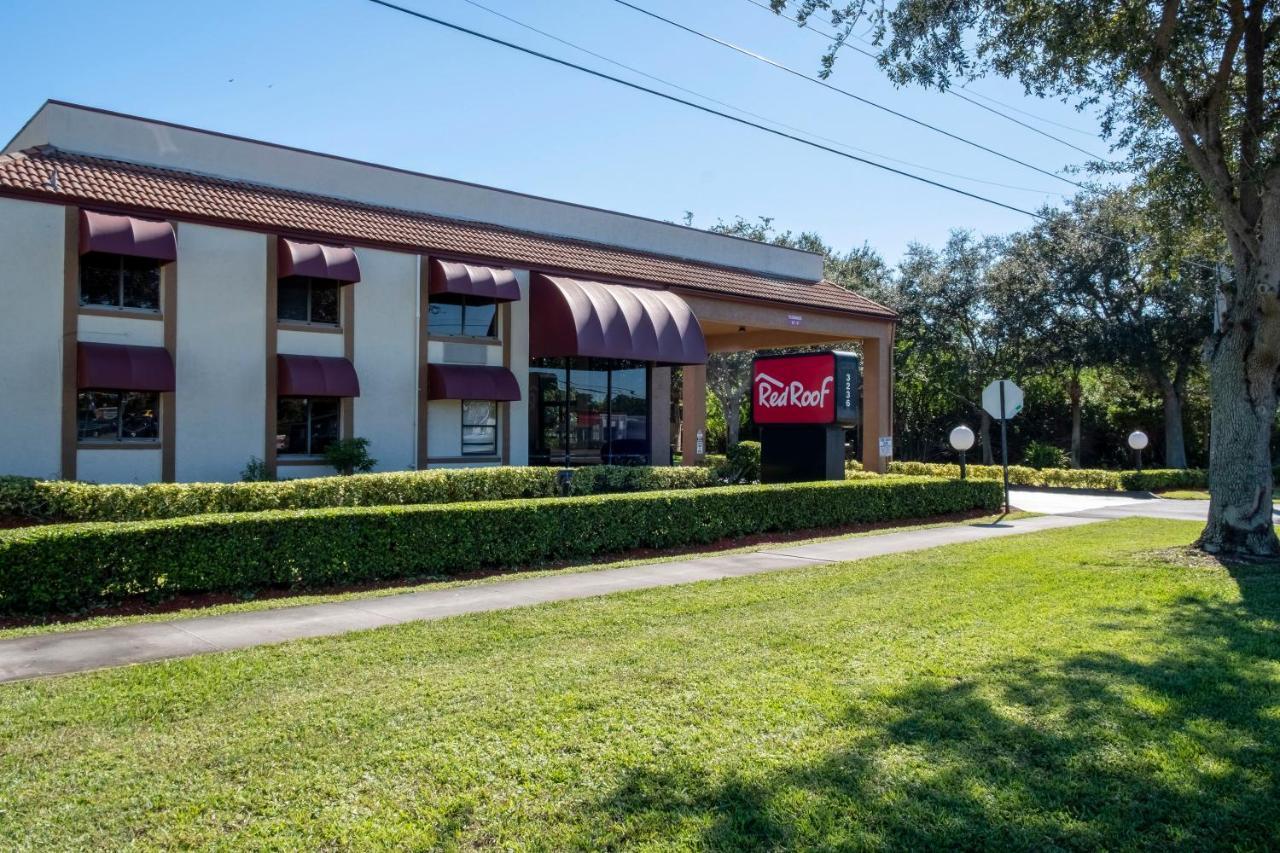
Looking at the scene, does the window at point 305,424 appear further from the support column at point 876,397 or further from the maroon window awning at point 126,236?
the support column at point 876,397

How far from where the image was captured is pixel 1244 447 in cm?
1213

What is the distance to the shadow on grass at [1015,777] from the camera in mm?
4027

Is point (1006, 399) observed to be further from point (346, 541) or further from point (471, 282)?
point (346, 541)

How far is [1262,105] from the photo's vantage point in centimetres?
1283

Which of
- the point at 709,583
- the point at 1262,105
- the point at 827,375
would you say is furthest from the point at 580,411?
the point at 1262,105

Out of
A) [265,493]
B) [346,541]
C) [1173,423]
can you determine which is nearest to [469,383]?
[265,493]

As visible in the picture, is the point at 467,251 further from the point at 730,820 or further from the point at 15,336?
the point at 730,820

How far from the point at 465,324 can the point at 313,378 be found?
4113mm

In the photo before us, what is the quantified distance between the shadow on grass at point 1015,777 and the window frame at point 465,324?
16262 mm

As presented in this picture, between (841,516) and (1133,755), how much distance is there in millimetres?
12311

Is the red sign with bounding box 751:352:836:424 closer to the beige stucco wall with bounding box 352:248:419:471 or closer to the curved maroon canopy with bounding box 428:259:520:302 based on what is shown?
the curved maroon canopy with bounding box 428:259:520:302

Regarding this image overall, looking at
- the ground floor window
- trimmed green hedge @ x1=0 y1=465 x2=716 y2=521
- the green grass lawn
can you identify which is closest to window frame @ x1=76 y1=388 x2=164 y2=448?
trimmed green hedge @ x1=0 y1=465 x2=716 y2=521

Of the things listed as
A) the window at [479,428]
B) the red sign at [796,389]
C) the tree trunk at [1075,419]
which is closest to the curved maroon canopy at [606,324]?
the window at [479,428]

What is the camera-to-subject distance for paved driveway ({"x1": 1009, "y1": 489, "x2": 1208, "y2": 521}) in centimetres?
2103
